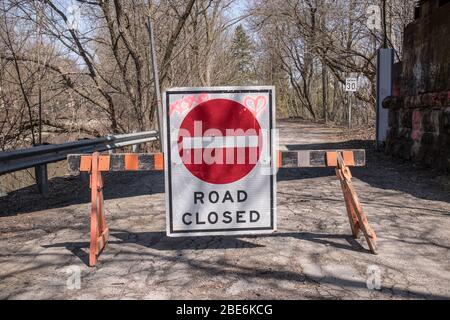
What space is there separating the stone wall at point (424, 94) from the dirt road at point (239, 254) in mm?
2000

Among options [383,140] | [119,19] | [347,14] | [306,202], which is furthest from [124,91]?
[347,14]

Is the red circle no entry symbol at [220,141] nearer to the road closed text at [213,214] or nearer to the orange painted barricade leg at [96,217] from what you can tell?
the road closed text at [213,214]

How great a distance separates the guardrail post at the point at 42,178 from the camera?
731cm

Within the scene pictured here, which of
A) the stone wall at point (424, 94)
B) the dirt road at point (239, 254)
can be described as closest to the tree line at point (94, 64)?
the dirt road at point (239, 254)

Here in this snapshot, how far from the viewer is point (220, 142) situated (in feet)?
13.5

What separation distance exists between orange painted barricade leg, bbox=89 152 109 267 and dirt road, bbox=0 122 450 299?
0.37ft

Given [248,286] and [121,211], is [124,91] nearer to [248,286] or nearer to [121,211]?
[121,211]

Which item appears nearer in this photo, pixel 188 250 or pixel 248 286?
pixel 248 286

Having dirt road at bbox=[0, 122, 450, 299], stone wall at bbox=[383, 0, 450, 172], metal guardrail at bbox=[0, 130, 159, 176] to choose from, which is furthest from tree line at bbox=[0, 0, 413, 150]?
stone wall at bbox=[383, 0, 450, 172]

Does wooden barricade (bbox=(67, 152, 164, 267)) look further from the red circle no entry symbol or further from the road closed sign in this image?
the red circle no entry symbol

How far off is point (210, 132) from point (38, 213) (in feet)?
11.3
